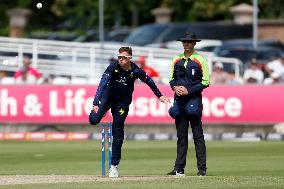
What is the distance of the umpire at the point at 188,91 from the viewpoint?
59.6ft

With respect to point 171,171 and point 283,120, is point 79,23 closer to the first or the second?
point 283,120

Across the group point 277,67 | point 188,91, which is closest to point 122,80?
point 188,91

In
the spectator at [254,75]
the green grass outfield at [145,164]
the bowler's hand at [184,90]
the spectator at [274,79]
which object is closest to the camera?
the green grass outfield at [145,164]

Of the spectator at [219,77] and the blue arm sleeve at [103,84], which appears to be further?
the spectator at [219,77]

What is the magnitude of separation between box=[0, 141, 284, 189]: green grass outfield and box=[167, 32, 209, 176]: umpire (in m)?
0.43

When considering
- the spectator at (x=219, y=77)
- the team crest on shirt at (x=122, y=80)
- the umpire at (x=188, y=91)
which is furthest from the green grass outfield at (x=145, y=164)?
the spectator at (x=219, y=77)

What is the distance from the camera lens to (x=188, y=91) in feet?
59.6

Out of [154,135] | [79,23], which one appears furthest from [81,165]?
[79,23]

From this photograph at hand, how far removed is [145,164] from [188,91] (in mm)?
3507

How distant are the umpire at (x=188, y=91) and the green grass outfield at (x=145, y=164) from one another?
0.43 m

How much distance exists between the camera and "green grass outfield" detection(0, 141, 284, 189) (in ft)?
55.1

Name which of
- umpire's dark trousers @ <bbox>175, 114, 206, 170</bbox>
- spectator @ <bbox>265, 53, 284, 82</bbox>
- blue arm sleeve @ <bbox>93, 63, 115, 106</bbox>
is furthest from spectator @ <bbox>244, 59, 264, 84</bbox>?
blue arm sleeve @ <bbox>93, 63, 115, 106</bbox>

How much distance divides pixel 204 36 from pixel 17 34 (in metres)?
7.25

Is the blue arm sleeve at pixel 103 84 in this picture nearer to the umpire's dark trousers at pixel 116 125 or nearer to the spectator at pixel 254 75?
the umpire's dark trousers at pixel 116 125
